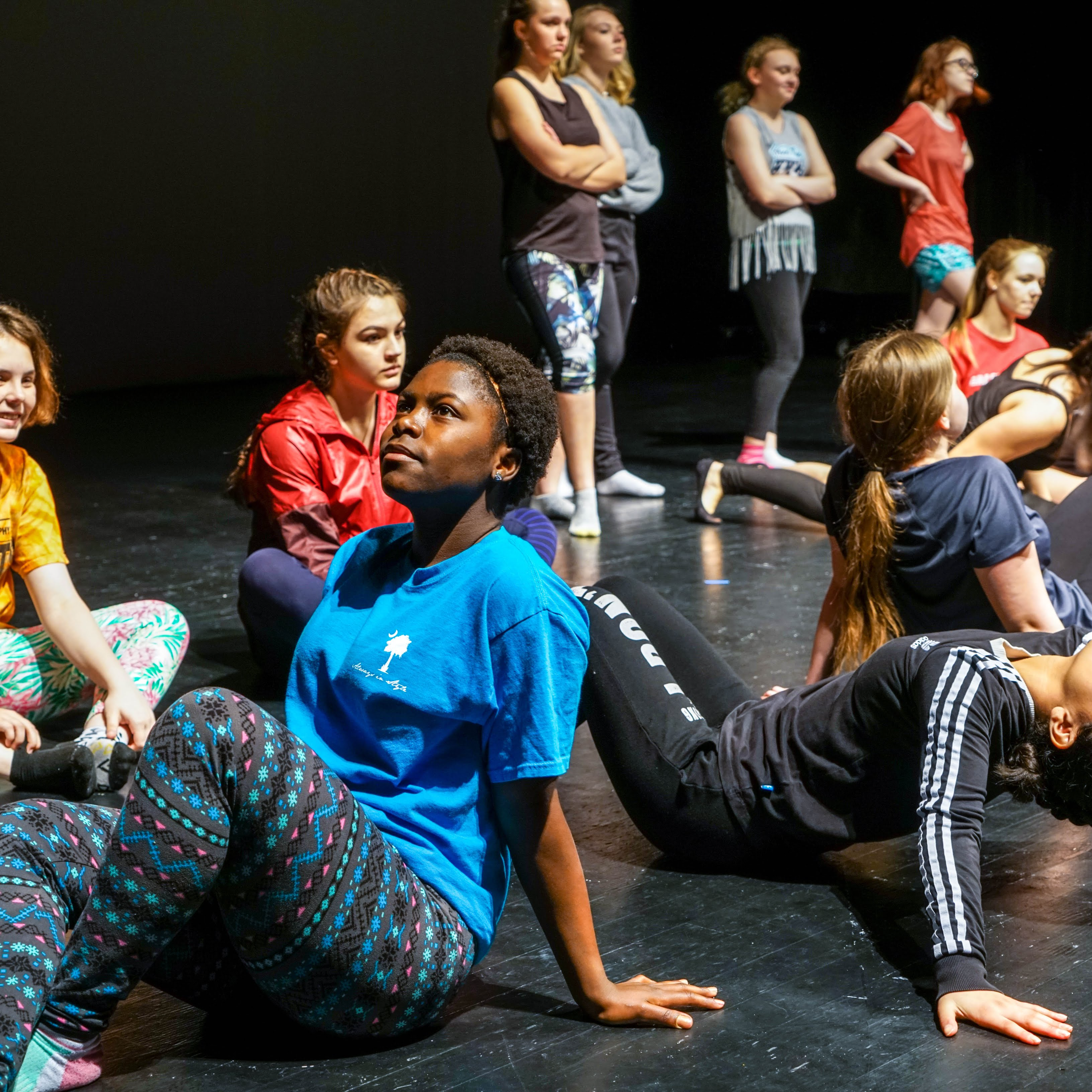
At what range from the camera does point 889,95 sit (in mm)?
9039

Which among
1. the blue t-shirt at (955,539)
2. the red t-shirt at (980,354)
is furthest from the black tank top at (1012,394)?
the blue t-shirt at (955,539)

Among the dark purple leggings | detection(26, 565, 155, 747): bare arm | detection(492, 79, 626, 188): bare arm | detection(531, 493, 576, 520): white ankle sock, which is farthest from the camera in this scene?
detection(531, 493, 576, 520): white ankle sock

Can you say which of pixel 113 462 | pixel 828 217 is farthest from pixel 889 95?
pixel 113 462

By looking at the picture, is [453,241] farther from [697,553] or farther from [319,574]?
[319,574]

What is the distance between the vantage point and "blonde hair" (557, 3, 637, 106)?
4332mm

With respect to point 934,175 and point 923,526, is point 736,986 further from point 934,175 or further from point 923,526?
point 934,175

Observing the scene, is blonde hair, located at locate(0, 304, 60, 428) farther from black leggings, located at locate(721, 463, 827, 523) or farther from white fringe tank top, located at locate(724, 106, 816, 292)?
white fringe tank top, located at locate(724, 106, 816, 292)

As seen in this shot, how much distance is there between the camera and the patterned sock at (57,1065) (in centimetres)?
134

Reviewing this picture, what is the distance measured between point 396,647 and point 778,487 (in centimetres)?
Answer: 279

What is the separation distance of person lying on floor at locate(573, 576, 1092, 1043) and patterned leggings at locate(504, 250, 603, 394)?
1922 millimetres

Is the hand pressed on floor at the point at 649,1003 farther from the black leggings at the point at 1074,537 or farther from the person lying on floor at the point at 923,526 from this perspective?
the black leggings at the point at 1074,537

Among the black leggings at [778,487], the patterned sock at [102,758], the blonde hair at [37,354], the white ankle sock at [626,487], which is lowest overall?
the white ankle sock at [626,487]

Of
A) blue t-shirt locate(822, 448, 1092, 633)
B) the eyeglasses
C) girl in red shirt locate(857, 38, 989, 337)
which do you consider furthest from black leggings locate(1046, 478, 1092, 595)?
the eyeglasses

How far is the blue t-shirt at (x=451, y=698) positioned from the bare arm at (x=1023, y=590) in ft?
3.11
